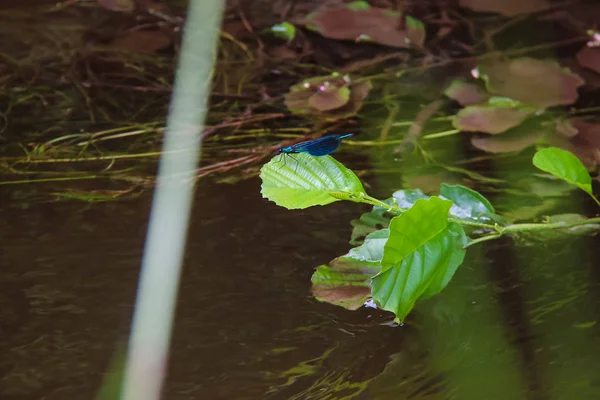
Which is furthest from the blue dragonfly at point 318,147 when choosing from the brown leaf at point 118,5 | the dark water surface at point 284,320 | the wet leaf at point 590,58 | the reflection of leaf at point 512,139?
the brown leaf at point 118,5

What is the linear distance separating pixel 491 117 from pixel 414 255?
0.43 metres

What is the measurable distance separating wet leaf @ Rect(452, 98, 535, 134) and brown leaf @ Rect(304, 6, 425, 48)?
0.33 m

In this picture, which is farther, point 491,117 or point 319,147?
point 491,117

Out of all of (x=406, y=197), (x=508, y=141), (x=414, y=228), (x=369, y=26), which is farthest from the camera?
(x=369, y=26)

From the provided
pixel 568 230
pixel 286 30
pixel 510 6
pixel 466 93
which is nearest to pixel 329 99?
pixel 466 93

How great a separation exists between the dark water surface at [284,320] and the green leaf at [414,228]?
0.07 metres

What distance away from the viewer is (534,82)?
960 millimetres

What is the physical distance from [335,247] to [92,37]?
2.67 feet

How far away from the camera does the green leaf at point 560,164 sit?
21.2 inches

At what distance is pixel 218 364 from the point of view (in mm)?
479

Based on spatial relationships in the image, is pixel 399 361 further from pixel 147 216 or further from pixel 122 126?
pixel 122 126

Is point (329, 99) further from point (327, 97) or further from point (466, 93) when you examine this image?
point (466, 93)

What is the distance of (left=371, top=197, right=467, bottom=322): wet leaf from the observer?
18.2 inches

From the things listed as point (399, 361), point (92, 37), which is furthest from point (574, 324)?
point (92, 37)
